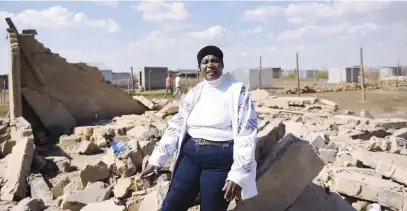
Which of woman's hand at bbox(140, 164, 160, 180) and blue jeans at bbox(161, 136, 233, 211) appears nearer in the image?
blue jeans at bbox(161, 136, 233, 211)

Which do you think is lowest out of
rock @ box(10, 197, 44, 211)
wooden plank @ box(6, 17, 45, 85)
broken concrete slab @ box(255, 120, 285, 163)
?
rock @ box(10, 197, 44, 211)

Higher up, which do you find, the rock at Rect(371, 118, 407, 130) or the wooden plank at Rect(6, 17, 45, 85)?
the wooden plank at Rect(6, 17, 45, 85)

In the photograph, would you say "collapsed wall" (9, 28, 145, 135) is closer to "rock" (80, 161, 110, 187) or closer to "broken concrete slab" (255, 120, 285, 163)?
"rock" (80, 161, 110, 187)

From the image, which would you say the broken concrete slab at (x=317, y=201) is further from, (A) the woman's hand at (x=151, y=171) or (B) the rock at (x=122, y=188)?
(B) the rock at (x=122, y=188)

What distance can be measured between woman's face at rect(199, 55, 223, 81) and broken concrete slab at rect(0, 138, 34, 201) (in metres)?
3.63

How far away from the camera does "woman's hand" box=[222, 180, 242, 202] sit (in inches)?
95.7

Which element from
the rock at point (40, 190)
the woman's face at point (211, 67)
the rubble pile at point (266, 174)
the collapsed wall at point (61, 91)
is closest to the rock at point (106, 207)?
the rubble pile at point (266, 174)

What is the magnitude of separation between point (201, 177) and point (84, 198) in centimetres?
205

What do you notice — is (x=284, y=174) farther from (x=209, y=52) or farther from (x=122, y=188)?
(x=122, y=188)

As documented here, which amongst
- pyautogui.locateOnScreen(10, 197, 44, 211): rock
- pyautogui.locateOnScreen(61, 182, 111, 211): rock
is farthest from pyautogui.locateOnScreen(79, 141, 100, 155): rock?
pyautogui.locateOnScreen(61, 182, 111, 211): rock

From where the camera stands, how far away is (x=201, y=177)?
2.62 meters

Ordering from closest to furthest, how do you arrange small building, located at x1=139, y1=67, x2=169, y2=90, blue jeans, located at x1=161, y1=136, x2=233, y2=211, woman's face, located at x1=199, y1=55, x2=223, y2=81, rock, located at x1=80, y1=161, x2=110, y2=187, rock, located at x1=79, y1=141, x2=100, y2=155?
blue jeans, located at x1=161, y1=136, x2=233, y2=211
woman's face, located at x1=199, y1=55, x2=223, y2=81
rock, located at x1=80, y1=161, x2=110, y2=187
rock, located at x1=79, y1=141, x2=100, y2=155
small building, located at x1=139, y1=67, x2=169, y2=90

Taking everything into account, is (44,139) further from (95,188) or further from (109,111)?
(95,188)

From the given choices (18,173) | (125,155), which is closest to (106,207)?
(125,155)
